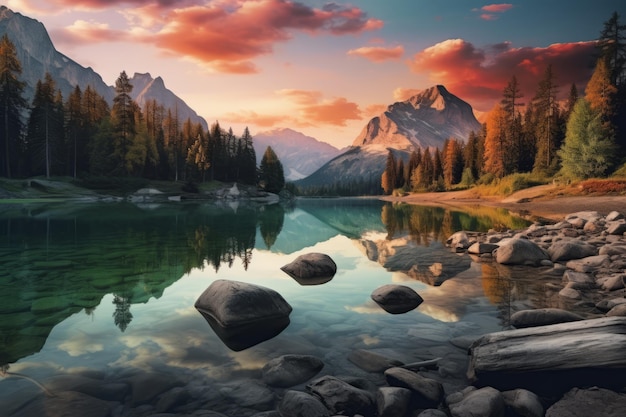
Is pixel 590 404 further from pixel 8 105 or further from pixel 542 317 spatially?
pixel 8 105

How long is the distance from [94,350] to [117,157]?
70782 millimetres

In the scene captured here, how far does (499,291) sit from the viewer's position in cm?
968

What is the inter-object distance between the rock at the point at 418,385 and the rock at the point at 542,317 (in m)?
3.23

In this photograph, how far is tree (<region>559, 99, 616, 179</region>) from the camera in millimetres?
44094

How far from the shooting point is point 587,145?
150 ft

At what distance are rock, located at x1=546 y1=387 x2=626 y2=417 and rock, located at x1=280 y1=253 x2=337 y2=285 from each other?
7515 millimetres

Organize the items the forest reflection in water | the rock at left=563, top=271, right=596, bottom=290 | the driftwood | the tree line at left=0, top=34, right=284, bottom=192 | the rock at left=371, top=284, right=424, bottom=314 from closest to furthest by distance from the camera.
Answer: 1. the driftwood
2. the forest reflection in water
3. the rock at left=371, top=284, right=424, bottom=314
4. the rock at left=563, top=271, right=596, bottom=290
5. the tree line at left=0, top=34, right=284, bottom=192

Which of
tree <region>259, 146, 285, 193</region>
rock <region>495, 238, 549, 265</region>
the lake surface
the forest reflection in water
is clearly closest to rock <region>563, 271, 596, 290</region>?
the lake surface

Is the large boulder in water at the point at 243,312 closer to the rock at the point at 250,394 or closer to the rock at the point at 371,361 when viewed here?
the rock at the point at 250,394

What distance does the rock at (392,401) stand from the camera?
434 cm

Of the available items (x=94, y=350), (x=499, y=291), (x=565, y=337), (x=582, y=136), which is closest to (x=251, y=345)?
(x=94, y=350)

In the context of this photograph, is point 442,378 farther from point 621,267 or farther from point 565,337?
point 621,267

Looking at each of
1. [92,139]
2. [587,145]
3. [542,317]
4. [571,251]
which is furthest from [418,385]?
[92,139]

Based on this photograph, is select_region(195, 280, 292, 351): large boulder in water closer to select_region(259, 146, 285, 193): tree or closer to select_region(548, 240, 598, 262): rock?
select_region(548, 240, 598, 262): rock
